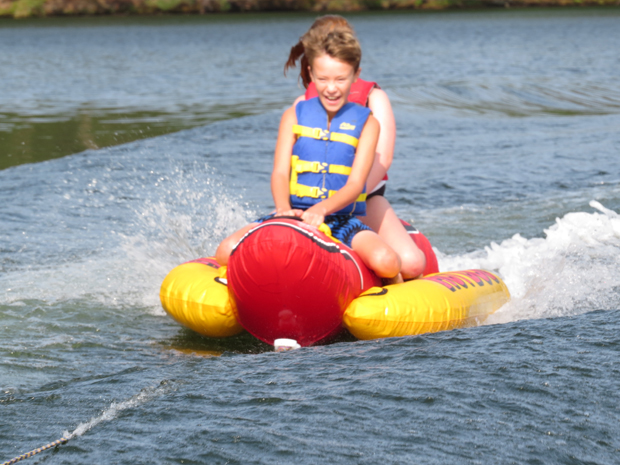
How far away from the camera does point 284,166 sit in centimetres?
357

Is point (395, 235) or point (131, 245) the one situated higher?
point (395, 235)

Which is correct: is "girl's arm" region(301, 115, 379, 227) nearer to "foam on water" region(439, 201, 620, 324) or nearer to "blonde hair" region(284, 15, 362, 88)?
"blonde hair" region(284, 15, 362, 88)

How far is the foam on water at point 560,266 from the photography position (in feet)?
12.3

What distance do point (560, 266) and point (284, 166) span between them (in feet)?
6.14

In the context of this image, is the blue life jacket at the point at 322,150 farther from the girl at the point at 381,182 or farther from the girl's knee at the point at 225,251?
the girl's knee at the point at 225,251


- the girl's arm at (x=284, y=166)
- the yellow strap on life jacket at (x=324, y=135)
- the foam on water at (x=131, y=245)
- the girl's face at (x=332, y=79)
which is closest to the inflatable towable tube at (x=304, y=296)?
the girl's arm at (x=284, y=166)

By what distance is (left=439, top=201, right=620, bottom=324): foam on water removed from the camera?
12.3ft

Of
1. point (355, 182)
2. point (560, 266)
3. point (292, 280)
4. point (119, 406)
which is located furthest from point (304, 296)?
point (560, 266)

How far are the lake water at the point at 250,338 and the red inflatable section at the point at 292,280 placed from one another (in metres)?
0.12

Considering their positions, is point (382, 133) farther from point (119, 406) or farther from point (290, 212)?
point (119, 406)

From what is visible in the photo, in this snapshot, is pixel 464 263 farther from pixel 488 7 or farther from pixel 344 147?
pixel 488 7

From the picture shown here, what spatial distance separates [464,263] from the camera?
504 cm

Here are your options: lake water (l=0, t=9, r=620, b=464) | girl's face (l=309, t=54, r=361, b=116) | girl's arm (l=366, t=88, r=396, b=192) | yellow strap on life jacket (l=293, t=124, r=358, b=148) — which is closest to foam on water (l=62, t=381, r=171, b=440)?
lake water (l=0, t=9, r=620, b=464)

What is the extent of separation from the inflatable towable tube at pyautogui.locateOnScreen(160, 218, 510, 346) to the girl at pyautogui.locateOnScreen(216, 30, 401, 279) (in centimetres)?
15
